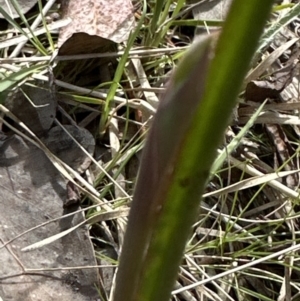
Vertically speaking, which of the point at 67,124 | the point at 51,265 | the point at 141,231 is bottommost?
the point at 51,265

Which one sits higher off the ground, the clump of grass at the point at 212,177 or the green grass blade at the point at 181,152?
the green grass blade at the point at 181,152

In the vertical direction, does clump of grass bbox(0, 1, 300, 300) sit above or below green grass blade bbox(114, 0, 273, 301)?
below

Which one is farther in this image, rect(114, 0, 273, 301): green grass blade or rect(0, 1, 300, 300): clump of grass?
rect(0, 1, 300, 300): clump of grass

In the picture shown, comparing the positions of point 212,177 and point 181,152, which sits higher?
point 181,152

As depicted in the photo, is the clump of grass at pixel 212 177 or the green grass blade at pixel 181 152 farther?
the clump of grass at pixel 212 177

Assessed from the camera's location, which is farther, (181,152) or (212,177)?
(212,177)

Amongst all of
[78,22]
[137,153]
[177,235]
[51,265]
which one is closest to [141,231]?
[177,235]

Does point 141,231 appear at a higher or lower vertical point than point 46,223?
higher

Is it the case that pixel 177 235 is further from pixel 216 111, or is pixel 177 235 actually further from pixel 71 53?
pixel 71 53

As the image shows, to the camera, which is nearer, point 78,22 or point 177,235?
point 177,235

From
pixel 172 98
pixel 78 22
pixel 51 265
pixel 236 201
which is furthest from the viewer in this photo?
pixel 78 22

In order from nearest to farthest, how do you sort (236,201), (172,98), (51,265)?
(172,98) → (51,265) → (236,201)
